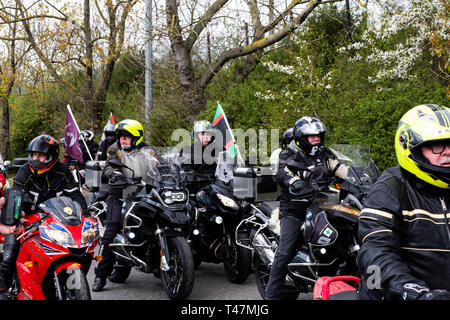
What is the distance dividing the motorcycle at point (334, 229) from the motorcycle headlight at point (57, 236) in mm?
2001

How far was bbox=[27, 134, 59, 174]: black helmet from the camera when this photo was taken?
5078mm

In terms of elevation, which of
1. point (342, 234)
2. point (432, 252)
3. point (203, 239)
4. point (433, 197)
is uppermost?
point (433, 197)

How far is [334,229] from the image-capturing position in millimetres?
4469

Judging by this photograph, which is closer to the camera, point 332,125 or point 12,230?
point 12,230

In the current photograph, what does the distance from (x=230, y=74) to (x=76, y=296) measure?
15.7 m

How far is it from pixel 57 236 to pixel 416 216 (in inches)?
120

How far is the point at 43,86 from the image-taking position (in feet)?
81.0

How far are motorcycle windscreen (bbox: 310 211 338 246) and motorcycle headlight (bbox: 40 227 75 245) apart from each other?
2.12 m

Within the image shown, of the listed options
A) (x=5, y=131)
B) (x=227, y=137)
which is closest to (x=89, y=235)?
(x=227, y=137)

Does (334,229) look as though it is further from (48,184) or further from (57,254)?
(48,184)

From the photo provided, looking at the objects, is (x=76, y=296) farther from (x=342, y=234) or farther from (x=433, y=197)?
(x=433, y=197)

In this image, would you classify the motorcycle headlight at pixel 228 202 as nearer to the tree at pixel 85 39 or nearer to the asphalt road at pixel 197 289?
the asphalt road at pixel 197 289

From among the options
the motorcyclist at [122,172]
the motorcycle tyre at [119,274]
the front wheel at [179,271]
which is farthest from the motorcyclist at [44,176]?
the motorcycle tyre at [119,274]
